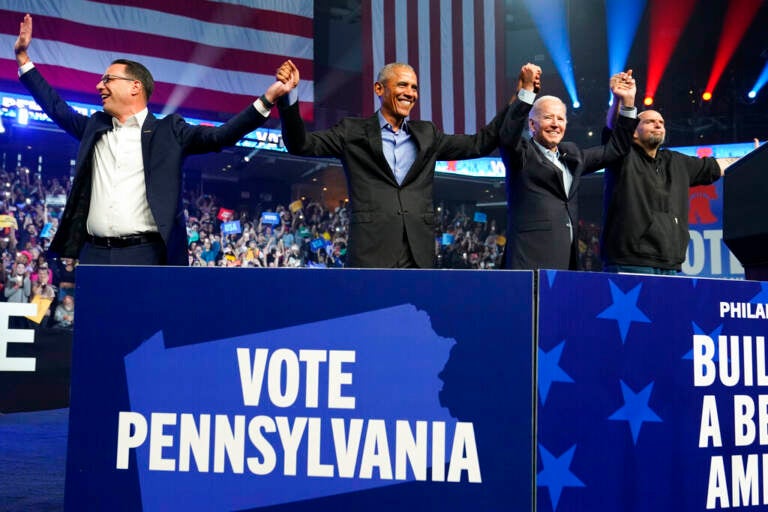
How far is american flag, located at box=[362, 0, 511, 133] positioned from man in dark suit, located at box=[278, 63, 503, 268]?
6.87 m

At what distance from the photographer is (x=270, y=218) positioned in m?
12.4

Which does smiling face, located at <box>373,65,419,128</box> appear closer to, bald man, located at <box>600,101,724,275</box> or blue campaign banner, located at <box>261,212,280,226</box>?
bald man, located at <box>600,101,724,275</box>

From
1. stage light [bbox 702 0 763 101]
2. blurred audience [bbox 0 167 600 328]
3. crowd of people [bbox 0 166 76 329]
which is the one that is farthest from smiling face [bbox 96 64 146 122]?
stage light [bbox 702 0 763 101]

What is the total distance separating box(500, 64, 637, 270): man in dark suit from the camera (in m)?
3.02

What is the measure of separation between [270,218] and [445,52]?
386cm

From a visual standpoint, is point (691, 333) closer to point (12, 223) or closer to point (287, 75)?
point (287, 75)

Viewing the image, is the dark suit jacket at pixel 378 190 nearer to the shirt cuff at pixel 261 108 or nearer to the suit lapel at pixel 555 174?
the shirt cuff at pixel 261 108

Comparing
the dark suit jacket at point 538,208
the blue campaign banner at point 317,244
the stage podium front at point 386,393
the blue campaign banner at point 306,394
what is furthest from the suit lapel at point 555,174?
the blue campaign banner at point 317,244

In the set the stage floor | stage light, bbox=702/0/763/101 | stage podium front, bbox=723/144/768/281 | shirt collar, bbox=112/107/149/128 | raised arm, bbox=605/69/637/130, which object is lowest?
the stage floor

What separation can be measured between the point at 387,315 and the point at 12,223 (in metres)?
7.82

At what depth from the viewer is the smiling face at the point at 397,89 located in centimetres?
289

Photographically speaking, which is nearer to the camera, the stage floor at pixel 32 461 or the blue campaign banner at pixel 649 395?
the blue campaign banner at pixel 649 395

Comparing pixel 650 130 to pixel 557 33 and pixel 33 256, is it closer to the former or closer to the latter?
pixel 33 256

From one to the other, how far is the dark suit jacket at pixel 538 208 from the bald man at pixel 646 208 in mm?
348
